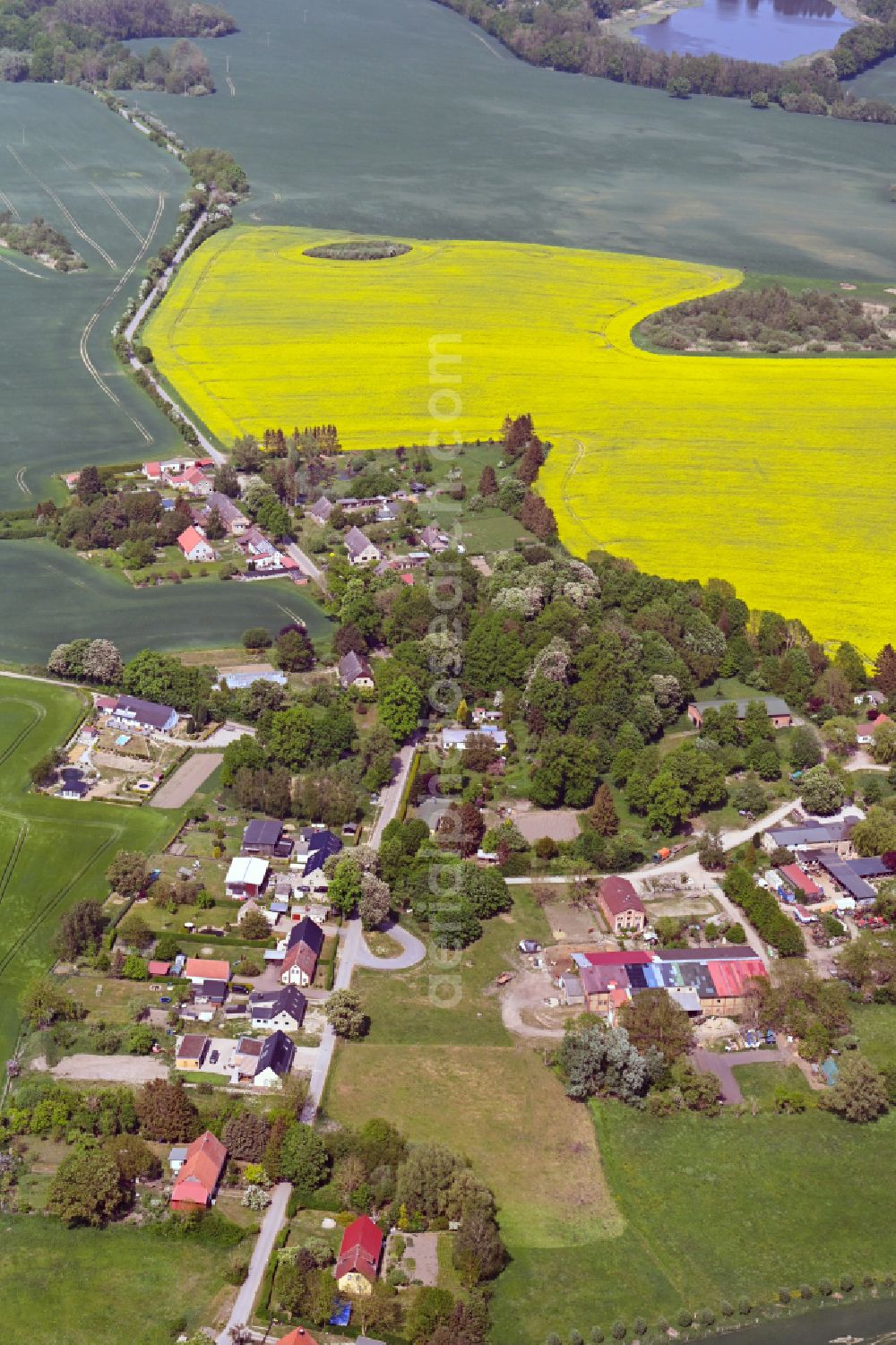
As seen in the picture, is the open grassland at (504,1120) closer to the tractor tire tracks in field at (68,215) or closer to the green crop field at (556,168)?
the tractor tire tracks in field at (68,215)

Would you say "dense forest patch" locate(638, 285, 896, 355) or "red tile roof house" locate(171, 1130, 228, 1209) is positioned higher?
"dense forest patch" locate(638, 285, 896, 355)

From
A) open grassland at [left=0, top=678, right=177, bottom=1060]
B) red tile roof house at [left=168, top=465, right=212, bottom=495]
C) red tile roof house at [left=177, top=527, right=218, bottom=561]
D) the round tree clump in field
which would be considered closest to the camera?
open grassland at [left=0, top=678, right=177, bottom=1060]

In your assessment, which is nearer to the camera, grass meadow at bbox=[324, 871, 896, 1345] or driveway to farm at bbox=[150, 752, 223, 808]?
grass meadow at bbox=[324, 871, 896, 1345]

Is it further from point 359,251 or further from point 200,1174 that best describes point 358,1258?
point 359,251

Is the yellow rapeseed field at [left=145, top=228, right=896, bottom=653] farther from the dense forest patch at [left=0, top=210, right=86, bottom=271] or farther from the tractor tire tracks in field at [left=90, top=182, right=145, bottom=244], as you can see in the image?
the dense forest patch at [left=0, top=210, right=86, bottom=271]

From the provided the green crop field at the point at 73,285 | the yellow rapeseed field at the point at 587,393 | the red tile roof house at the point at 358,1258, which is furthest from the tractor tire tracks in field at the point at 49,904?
the yellow rapeseed field at the point at 587,393

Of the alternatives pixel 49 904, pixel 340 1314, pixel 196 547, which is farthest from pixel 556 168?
pixel 340 1314

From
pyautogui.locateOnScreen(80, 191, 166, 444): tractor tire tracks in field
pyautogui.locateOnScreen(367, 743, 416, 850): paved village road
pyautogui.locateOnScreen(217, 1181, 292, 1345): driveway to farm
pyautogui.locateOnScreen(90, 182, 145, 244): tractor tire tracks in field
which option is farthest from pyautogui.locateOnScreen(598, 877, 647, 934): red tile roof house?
pyautogui.locateOnScreen(90, 182, 145, 244): tractor tire tracks in field

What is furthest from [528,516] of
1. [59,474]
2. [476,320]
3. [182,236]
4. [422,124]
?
[422,124]
